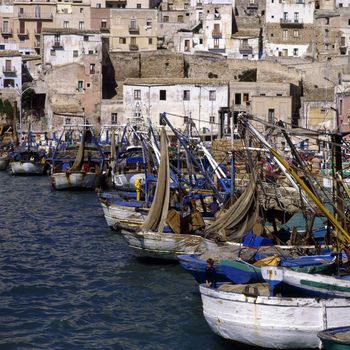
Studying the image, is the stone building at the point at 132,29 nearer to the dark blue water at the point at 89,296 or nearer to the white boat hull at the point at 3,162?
the white boat hull at the point at 3,162

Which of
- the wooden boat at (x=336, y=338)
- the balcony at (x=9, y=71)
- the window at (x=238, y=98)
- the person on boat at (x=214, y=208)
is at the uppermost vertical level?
the balcony at (x=9, y=71)

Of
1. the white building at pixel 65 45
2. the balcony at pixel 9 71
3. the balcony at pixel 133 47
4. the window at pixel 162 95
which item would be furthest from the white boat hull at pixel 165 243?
the balcony at pixel 133 47

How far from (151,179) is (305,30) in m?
54.4

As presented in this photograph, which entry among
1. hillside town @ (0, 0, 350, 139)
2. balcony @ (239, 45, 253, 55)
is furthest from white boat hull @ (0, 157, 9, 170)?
balcony @ (239, 45, 253, 55)

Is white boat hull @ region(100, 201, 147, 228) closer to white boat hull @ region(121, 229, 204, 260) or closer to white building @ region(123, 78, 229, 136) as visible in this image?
white boat hull @ region(121, 229, 204, 260)

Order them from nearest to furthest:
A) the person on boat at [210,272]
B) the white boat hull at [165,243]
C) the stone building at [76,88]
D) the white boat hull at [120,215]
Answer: the person on boat at [210,272]
the white boat hull at [165,243]
the white boat hull at [120,215]
the stone building at [76,88]

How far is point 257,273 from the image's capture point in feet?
68.0

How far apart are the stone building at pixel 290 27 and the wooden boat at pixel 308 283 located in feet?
234

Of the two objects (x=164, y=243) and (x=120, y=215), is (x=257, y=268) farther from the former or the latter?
(x=120, y=215)

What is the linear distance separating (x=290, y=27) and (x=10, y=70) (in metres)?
29.2

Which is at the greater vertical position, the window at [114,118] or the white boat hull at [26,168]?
the window at [114,118]

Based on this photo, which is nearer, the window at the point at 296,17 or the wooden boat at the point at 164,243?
the wooden boat at the point at 164,243

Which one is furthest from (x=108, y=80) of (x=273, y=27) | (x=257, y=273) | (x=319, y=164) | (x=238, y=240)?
(x=257, y=273)

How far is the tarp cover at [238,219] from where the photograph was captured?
26547 millimetres
